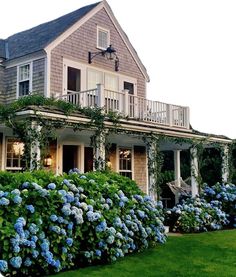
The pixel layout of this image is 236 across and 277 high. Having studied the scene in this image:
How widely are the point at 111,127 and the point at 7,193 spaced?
678 centimetres

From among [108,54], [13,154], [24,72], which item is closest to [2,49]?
[24,72]

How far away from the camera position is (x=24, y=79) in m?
14.5

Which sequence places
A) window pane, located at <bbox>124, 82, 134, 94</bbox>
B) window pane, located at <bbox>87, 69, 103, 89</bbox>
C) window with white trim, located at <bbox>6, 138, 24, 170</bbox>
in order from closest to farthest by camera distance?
window with white trim, located at <bbox>6, 138, 24, 170</bbox> → window pane, located at <bbox>87, 69, 103, 89</bbox> → window pane, located at <bbox>124, 82, 134, 94</bbox>

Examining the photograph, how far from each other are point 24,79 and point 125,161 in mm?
5220

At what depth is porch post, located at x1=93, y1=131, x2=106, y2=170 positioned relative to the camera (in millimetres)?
11602

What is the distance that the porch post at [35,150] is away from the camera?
10.1 meters

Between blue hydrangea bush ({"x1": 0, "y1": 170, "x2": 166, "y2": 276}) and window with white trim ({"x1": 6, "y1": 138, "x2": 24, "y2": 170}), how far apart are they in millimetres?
5991

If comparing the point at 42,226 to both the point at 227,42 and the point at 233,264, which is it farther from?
the point at 227,42

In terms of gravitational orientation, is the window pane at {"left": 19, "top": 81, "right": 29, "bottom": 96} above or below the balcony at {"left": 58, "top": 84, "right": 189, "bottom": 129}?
above

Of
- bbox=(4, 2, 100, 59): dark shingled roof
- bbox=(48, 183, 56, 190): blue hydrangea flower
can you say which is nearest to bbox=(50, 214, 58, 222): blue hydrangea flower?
bbox=(48, 183, 56, 190): blue hydrangea flower

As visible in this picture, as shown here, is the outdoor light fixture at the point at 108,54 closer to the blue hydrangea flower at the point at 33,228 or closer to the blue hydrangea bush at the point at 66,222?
the blue hydrangea bush at the point at 66,222

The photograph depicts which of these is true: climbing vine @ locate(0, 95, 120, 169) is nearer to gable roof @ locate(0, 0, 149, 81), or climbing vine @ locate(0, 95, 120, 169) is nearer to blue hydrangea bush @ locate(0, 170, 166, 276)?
blue hydrangea bush @ locate(0, 170, 166, 276)

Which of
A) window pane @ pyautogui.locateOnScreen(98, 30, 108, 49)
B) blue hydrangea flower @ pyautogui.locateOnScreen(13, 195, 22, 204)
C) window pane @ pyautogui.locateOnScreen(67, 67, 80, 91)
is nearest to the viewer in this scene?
blue hydrangea flower @ pyautogui.locateOnScreen(13, 195, 22, 204)

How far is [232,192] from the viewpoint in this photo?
1308 centimetres
